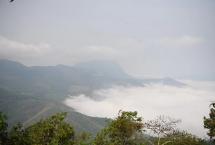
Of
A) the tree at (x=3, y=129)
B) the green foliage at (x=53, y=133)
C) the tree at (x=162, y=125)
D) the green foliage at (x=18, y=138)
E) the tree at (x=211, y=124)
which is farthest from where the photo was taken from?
the tree at (x=211, y=124)

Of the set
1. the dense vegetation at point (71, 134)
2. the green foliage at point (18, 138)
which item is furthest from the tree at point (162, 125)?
the green foliage at point (18, 138)

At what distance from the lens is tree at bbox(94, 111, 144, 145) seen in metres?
52.1

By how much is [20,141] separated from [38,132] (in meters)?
3.89

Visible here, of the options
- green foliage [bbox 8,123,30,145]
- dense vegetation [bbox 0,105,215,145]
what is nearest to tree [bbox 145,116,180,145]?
dense vegetation [bbox 0,105,215,145]

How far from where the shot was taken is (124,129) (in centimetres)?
5250

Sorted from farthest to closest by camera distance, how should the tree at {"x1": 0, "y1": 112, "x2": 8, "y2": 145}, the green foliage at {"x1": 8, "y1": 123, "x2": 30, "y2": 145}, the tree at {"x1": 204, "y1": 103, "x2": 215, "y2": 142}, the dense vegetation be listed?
1. the tree at {"x1": 204, "y1": 103, "x2": 215, "y2": 142}
2. the green foliage at {"x1": 8, "y1": 123, "x2": 30, "y2": 145}
3. the dense vegetation
4. the tree at {"x1": 0, "y1": 112, "x2": 8, "y2": 145}

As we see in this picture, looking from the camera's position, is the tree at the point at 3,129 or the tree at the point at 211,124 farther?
the tree at the point at 211,124

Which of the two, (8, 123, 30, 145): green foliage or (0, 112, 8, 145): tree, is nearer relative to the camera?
(0, 112, 8, 145): tree

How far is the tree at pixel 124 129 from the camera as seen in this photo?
52.1 metres

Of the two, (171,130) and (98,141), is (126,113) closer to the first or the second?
(98,141)

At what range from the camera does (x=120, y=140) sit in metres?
52.5

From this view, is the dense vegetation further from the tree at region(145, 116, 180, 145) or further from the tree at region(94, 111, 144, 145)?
the tree at region(145, 116, 180, 145)

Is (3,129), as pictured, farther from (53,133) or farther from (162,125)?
(162,125)

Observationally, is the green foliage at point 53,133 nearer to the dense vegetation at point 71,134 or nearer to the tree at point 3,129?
the dense vegetation at point 71,134
